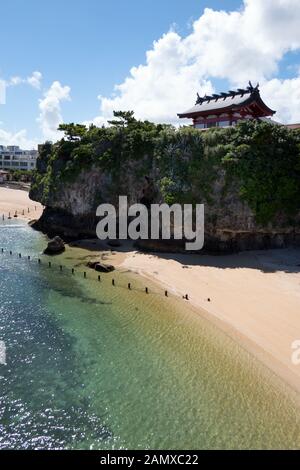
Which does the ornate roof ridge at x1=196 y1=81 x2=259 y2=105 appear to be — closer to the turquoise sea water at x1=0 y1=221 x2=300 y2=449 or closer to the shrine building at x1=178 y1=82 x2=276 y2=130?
the shrine building at x1=178 y1=82 x2=276 y2=130

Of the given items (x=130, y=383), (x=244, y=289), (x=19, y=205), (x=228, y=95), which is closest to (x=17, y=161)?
(x=19, y=205)

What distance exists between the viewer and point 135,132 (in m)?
52.0

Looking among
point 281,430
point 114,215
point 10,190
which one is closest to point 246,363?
point 281,430

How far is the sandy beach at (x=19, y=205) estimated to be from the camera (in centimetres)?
8346

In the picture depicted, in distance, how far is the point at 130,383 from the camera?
19.4m

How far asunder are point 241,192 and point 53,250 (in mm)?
25223

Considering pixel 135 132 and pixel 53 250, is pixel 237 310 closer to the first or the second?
pixel 53 250

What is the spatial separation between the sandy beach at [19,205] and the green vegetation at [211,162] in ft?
117

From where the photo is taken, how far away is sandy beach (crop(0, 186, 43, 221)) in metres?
83.5

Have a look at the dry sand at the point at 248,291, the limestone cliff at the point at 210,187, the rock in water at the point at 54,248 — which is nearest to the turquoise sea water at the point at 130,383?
the dry sand at the point at 248,291

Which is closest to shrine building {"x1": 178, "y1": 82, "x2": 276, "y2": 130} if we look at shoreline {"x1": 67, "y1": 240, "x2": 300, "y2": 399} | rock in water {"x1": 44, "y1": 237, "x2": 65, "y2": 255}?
shoreline {"x1": 67, "y1": 240, "x2": 300, "y2": 399}

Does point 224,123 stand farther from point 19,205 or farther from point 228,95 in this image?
point 19,205

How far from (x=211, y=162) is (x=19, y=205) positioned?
64.5 m

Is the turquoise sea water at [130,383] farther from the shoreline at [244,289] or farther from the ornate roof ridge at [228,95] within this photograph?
the ornate roof ridge at [228,95]
